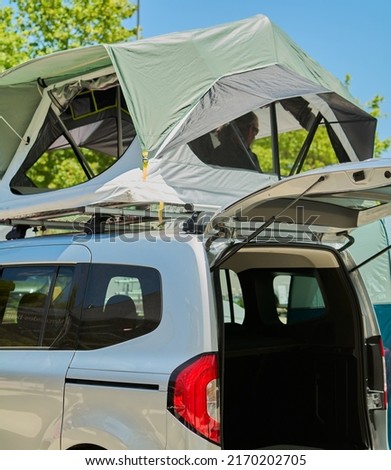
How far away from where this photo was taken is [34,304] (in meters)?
4.04

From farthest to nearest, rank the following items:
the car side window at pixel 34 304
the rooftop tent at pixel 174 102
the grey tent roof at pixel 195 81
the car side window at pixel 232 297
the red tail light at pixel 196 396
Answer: the grey tent roof at pixel 195 81
the rooftop tent at pixel 174 102
the car side window at pixel 232 297
the car side window at pixel 34 304
the red tail light at pixel 196 396

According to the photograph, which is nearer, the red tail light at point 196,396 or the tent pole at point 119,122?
the red tail light at point 196,396

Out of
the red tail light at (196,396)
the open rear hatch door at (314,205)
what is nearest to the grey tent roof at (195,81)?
the open rear hatch door at (314,205)

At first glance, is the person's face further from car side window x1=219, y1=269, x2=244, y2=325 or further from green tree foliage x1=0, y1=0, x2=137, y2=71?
green tree foliage x1=0, y1=0, x2=137, y2=71

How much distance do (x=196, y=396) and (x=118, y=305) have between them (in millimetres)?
735

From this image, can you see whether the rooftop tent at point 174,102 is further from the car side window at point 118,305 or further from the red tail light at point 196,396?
the red tail light at point 196,396

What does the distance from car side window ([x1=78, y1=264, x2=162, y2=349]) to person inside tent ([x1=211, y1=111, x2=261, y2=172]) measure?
1.82 m

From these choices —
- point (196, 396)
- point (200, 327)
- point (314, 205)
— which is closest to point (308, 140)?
point (314, 205)

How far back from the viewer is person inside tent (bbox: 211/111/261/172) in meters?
5.37

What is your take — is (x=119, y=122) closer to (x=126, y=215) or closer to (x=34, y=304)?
(x=126, y=215)

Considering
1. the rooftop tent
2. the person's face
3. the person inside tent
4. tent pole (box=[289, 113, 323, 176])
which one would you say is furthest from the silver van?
the person's face

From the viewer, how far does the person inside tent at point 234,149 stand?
5.37 metres

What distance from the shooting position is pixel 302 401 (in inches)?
173

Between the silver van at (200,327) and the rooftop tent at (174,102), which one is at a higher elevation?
the rooftop tent at (174,102)
